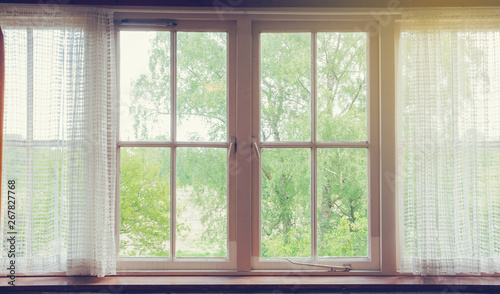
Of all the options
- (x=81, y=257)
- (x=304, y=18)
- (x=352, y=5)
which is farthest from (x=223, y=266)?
(x=352, y=5)

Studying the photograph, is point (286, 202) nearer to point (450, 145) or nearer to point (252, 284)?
point (252, 284)

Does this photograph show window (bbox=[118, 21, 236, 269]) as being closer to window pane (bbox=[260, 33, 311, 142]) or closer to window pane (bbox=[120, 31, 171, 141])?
window pane (bbox=[120, 31, 171, 141])

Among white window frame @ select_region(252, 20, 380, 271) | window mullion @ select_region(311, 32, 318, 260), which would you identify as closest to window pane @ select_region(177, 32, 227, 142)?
white window frame @ select_region(252, 20, 380, 271)

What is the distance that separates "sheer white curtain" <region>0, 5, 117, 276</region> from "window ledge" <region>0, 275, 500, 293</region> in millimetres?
61

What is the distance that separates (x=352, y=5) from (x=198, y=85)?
82 cm

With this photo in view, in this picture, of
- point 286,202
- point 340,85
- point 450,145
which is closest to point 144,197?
point 286,202

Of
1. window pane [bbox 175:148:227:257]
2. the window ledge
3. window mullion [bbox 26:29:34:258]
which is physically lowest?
the window ledge

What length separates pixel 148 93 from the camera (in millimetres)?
1592

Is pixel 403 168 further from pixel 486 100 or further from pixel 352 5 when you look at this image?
pixel 352 5

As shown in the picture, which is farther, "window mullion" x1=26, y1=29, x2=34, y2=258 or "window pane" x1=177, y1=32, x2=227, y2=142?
"window pane" x1=177, y1=32, x2=227, y2=142

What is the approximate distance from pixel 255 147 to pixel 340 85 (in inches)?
20.3

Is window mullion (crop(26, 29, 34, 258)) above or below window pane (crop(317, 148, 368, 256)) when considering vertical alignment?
above

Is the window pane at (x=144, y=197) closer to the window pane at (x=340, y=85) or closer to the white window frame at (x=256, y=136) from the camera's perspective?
the white window frame at (x=256, y=136)

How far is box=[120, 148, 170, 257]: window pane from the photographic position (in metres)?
1.58
